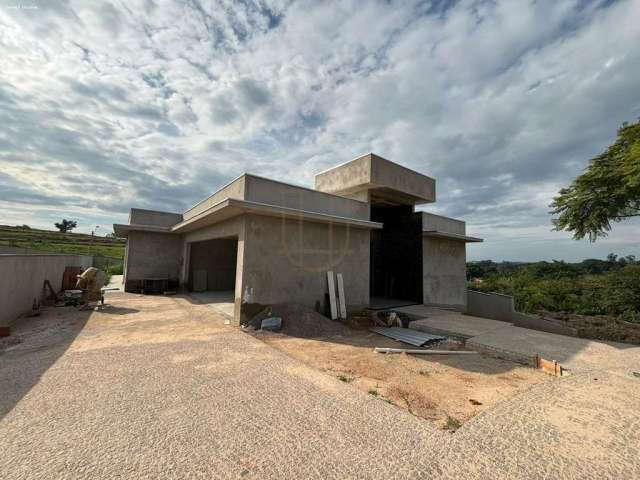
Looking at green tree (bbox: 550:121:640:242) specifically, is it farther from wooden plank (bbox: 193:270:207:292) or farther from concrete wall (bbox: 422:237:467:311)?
wooden plank (bbox: 193:270:207:292)

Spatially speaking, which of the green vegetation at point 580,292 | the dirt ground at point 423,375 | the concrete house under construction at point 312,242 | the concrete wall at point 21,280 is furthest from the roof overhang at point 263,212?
the green vegetation at point 580,292

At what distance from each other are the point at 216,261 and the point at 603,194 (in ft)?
58.6

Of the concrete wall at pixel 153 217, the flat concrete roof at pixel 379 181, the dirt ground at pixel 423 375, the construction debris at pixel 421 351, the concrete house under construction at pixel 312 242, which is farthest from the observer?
the concrete wall at pixel 153 217

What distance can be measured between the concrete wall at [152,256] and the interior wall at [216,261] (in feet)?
4.08

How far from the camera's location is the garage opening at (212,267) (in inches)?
577

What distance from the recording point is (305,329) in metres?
7.57

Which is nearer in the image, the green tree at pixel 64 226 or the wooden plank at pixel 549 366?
the wooden plank at pixel 549 366

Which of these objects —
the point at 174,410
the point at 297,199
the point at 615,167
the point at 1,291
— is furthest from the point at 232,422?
the point at 615,167

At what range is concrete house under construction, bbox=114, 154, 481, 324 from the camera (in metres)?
Result: 8.00

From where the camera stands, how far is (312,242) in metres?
9.05

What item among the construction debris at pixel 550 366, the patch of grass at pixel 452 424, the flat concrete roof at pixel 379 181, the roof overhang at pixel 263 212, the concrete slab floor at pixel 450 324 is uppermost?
the flat concrete roof at pixel 379 181

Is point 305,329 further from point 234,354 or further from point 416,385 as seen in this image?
point 416,385

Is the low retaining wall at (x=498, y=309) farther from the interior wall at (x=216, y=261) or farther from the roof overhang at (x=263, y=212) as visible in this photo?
the interior wall at (x=216, y=261)

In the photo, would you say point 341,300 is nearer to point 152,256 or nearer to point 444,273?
point 444,273
